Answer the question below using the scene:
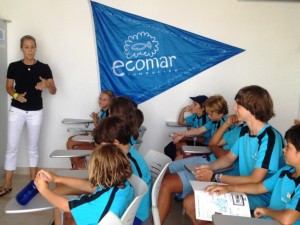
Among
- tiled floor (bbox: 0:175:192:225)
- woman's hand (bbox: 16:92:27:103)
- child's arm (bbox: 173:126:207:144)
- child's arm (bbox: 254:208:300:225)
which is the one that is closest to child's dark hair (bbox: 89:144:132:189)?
child's arm (bbox: 254:208:300:225)

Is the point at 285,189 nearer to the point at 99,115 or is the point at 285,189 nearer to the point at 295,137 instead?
the point at 295,137

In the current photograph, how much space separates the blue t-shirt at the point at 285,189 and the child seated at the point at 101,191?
2.46 ft

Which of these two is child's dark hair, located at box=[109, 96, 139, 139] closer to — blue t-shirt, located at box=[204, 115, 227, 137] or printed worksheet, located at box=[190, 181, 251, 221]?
printed worksheet, located at box=[190, 181, 251, 221]

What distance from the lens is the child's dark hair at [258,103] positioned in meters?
1.96

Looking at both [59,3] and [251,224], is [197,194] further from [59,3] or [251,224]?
[59,3]

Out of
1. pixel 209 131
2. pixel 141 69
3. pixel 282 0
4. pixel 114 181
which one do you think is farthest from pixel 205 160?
pixel 282 0

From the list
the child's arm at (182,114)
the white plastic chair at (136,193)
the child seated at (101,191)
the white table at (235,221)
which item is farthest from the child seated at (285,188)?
the child's arm at (182,114)

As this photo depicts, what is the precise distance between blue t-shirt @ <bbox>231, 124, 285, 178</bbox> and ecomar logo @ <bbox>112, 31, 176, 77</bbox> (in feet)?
6.14

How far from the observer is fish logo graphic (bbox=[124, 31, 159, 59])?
12.4ft

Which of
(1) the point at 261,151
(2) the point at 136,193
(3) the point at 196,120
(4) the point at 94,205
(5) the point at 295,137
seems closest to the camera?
(4) the point at 94,205

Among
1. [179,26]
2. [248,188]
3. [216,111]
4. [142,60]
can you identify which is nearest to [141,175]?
[248,188]

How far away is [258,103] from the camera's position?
6.46ft

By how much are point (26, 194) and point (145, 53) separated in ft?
8.57

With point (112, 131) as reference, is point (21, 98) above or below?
above
